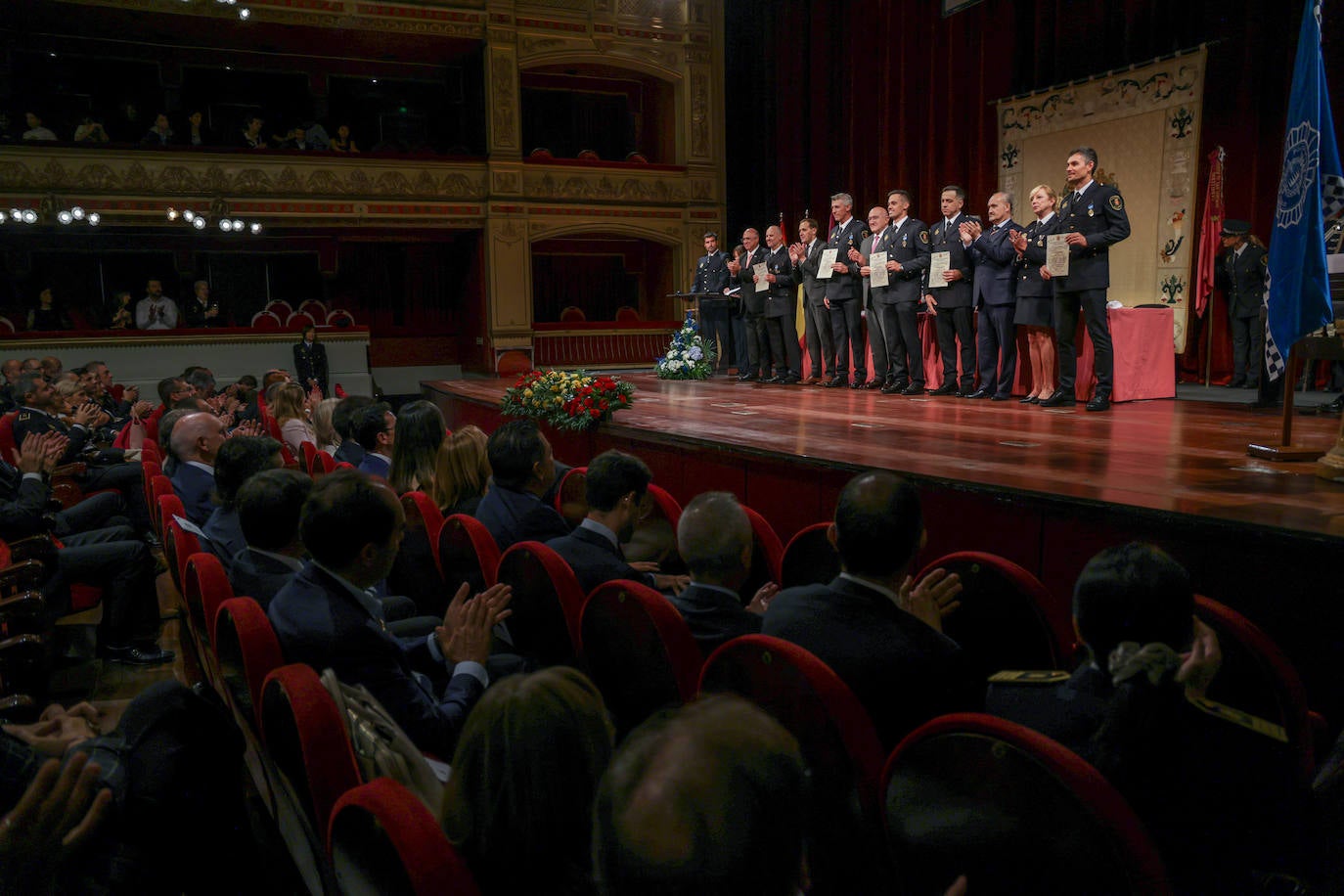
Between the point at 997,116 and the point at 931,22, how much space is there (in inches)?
55.5

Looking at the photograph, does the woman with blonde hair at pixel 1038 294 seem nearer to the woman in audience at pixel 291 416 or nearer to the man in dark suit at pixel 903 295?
the man in dark suit at pixel 903 295

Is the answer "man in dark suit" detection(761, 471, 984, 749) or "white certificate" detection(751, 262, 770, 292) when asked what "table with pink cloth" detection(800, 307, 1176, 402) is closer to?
"white certificate" detection(751, 262, 770, 292)

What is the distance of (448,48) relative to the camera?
463 inches

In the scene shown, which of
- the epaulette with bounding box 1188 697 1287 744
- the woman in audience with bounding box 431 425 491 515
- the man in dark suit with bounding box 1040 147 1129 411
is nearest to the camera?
the epaulette with bounding box 1188 697 1287 744

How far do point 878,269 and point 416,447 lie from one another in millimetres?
4166

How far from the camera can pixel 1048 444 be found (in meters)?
3.53

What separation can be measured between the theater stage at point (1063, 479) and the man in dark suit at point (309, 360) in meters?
6.52

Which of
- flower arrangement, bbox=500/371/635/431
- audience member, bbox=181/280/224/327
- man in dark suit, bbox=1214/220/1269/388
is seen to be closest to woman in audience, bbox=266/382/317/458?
flower arrangement, bbox=500/371/635/431

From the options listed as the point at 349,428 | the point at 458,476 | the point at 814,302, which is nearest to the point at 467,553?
the point at 458,476

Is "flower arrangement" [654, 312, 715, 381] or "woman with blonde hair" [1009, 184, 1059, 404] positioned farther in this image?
"flower arrangement" [654, 312, 715, 381]

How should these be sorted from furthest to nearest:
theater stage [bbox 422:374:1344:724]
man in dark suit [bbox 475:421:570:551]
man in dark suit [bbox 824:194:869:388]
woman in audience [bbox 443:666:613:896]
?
man in dark suit [bbox 824:194:869:388], man in dark suit [bbox 475:421:570:551], theater stage [bbox 422:374:1344:724], woman in audience [bbox 443:666:613:896]

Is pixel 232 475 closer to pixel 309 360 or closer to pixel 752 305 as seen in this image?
pixel 752 305

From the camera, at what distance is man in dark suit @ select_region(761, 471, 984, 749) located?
A: 1301mm

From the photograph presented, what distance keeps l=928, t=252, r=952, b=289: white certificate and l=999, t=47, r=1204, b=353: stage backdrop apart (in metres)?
2.96
